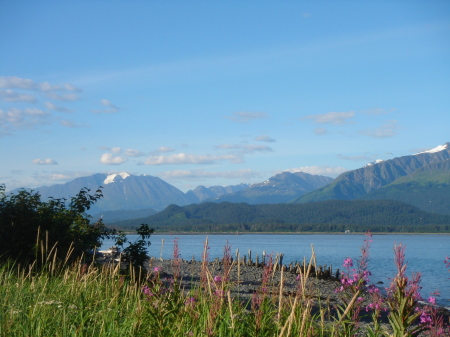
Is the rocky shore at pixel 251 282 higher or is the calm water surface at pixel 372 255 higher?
the rocky shore at pixel 251 282

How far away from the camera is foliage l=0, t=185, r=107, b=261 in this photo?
45.5 feet

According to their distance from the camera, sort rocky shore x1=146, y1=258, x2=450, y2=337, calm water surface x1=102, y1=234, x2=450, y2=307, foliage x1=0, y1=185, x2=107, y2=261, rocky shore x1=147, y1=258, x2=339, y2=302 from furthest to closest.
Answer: calm water surface x1=102, y1=234, x2=450, y2=307 → foliage x1=0, y1=185, x2=107, y2=261 → rocky shore x1=147, y1=258, x2=339, y2=302 → rocky shore x1=146, y1=258, x2=450, y2=337

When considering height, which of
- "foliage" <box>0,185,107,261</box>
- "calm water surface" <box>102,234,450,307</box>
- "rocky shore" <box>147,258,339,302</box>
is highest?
"foliage" <box>0,185,107,261</box>

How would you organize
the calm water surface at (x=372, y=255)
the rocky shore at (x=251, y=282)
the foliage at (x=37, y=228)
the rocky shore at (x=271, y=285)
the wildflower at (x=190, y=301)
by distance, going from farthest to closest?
the calm water surface at (x=372, y=255) < the foliage at (x=37, y=228) < the rocky shore at (x=251, y=282) < the rocky shore at (x=271, y=285) < the wildflower at (x=190, y=301)

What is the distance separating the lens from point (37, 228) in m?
14.6

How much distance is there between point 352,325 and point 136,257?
37.7 feet

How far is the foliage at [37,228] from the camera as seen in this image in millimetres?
13883

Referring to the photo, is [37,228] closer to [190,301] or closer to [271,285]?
[271,285]

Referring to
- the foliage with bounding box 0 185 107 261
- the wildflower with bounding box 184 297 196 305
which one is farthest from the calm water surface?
the foliage with bounding box 0 185 107 261

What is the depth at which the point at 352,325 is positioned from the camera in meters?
4.57

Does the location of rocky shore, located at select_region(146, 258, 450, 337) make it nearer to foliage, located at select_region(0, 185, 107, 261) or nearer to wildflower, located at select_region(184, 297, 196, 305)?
wildflower, located at select_region(184, 297, 196, 305)

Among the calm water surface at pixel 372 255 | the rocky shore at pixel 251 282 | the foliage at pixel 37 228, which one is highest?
the foliage at pixel 37 228

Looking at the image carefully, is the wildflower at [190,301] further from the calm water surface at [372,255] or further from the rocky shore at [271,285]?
the calm water surface at [372,255]

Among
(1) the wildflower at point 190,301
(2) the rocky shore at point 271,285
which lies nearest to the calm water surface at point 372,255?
(2) the rocky shore at point 271,285
